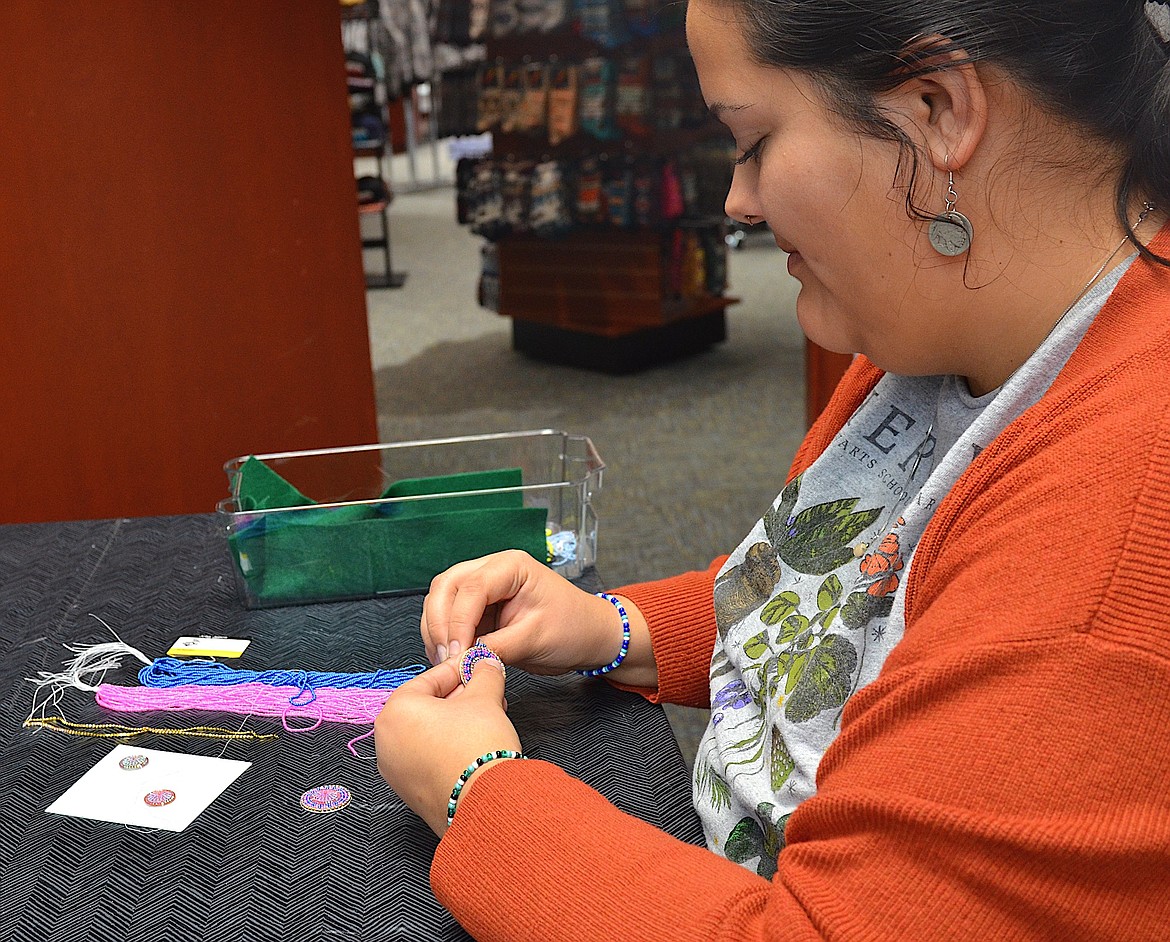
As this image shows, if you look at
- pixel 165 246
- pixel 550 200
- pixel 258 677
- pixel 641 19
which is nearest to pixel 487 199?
pixel 550 200

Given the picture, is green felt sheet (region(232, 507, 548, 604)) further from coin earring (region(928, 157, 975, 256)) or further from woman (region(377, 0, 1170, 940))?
coin earring (region(928, 157, 975, 256))

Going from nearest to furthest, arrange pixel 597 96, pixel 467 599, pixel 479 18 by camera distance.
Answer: pixel 467 599, pixel 597 96, pixel 479 18

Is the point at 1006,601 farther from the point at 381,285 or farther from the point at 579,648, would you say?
the point at 381,285

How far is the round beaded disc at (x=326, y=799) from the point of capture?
896 mm

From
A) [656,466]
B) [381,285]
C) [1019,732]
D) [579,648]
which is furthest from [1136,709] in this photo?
[381,285]

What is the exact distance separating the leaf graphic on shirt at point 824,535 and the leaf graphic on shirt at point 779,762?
13cm

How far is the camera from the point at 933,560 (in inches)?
28.4

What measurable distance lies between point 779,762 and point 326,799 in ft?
1.11

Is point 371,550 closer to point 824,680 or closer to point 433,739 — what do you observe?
point 433,739

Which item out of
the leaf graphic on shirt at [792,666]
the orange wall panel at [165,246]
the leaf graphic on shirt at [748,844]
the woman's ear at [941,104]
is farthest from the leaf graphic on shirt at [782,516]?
the orange wall panel at [165,246]

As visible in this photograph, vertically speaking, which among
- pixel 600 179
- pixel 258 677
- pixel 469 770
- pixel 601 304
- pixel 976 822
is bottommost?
pixel 601 304

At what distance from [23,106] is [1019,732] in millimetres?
2611

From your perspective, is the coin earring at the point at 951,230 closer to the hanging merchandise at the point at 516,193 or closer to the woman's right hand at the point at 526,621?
the woman's right hand at the point at 526,621

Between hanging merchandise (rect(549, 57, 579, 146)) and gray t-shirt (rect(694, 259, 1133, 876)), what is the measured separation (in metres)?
4.31
